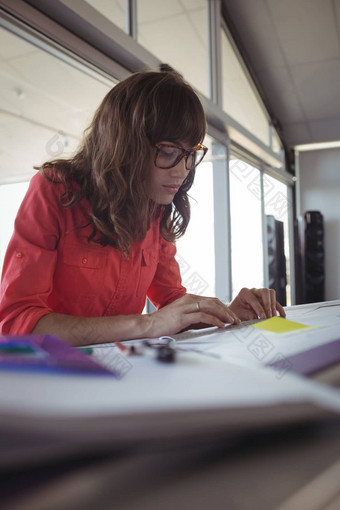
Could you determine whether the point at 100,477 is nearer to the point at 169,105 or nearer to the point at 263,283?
the point at 169,105

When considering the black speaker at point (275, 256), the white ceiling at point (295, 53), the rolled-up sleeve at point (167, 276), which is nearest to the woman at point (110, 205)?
the rolled-up sleeve at point (167, 276)

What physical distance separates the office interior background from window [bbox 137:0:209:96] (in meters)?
0.01

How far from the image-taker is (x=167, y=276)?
3.70 feet

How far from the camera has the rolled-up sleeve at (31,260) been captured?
0.73 m

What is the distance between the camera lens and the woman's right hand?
2.28ft

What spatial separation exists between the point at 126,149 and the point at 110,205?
0.13m

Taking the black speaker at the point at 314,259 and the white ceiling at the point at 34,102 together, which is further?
the black speaker at the point at 314,259

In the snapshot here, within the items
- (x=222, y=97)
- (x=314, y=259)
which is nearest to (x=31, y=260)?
(x=222, y=97)

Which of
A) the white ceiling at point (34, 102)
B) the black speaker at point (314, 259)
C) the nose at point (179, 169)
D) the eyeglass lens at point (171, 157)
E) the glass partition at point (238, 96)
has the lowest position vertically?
the black speaker at point (314, 259)

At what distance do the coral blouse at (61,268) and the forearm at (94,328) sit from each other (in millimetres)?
35

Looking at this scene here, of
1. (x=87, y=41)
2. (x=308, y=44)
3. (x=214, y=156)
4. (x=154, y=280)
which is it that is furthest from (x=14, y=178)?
(x=154, y=280)

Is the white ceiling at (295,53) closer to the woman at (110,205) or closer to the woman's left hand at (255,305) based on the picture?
the woman at (110,205)

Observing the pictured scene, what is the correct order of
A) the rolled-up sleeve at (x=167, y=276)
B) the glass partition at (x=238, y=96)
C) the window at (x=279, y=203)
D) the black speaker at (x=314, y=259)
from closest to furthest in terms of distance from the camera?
1. the rolled-up sleeve at (x=167, y=276)
2. the glass partition at (x=238, y=96)
3. the window at (x=279, y=203)
4. the black speaker at (x=314, y=259)

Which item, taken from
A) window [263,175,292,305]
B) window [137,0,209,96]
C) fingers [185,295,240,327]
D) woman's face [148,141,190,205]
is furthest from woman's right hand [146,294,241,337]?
window [263,175,292,305]
